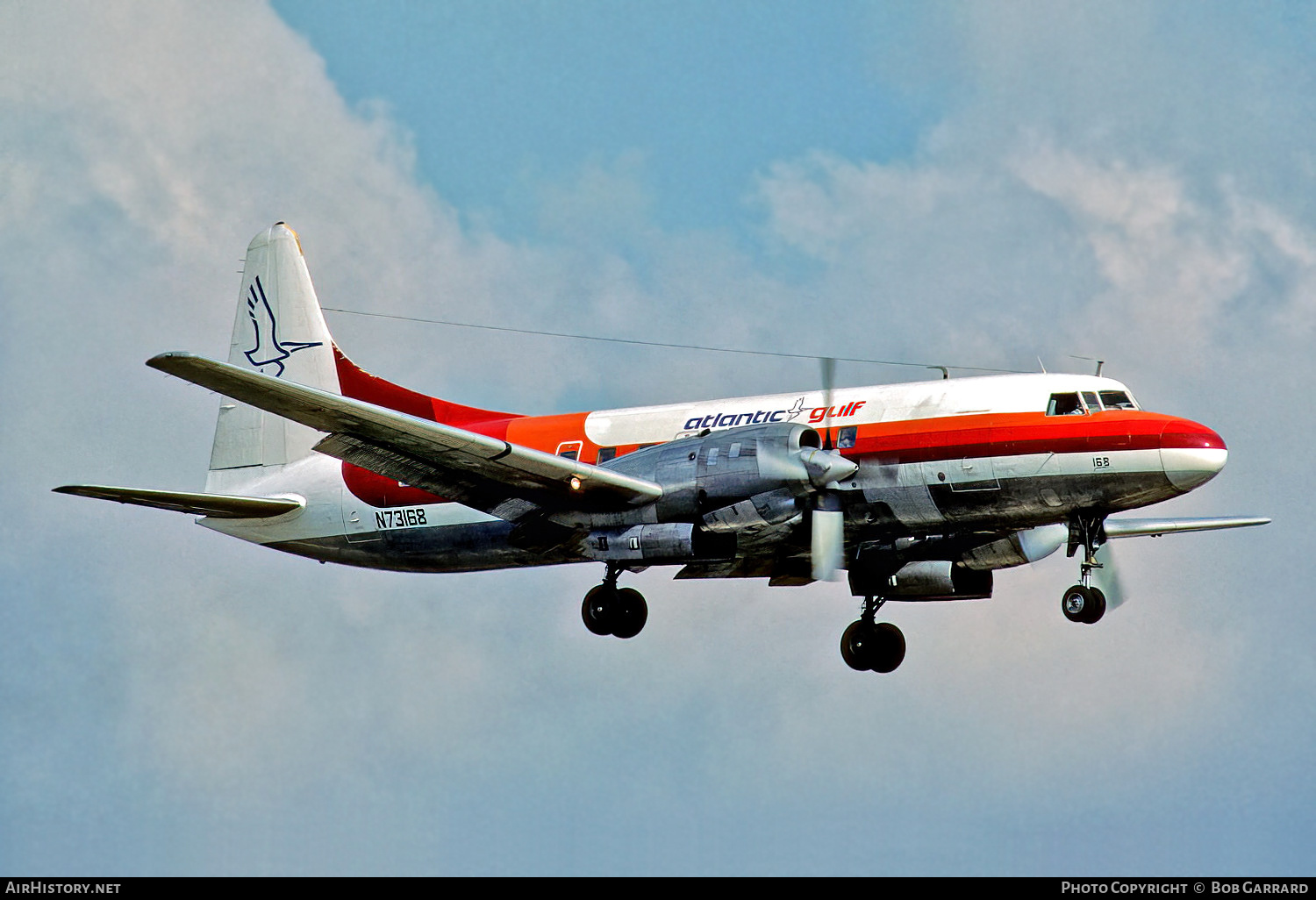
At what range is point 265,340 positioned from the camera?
3459 cm

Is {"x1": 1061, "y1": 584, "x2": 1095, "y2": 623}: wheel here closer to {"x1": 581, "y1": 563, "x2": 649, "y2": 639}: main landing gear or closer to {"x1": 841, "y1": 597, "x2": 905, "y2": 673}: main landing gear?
{"x1": 841, "y1": 597, "x2": 905, "y2": 673}: main landing gear

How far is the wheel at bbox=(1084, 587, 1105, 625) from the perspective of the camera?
85.3ft

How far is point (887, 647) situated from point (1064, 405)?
236 inches

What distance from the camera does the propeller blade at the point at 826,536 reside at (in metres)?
26.3

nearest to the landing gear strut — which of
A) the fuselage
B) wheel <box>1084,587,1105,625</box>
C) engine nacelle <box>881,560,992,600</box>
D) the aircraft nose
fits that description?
wheel <box>1084,587,1105,625</box>

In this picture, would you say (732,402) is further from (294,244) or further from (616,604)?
(294,244)

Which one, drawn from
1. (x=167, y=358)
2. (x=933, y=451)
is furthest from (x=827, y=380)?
(x=167, y=358)

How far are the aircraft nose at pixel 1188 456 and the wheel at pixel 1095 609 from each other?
2127 mm

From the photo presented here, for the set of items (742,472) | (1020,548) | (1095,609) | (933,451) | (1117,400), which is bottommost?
(1095,609)

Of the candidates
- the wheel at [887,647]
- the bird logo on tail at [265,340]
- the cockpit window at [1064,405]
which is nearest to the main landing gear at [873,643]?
the wheel at [887,647]

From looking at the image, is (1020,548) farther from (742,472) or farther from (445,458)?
(445,458)

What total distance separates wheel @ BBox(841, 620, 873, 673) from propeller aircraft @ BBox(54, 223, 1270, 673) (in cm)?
3

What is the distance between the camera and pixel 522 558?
29062 millimetres
